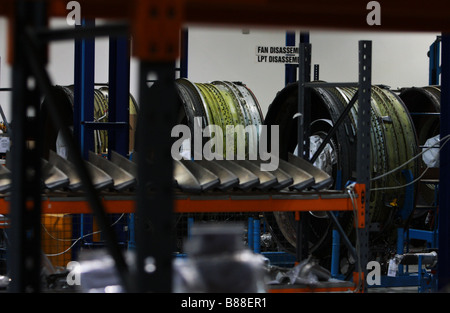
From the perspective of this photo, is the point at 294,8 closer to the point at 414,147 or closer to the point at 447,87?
the point at 447,87

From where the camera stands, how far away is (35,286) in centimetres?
192

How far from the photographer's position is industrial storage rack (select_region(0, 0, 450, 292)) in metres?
1.53

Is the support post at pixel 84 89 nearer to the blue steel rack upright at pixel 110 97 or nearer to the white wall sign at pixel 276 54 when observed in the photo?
the blue steel rack upright at pixel 110 97

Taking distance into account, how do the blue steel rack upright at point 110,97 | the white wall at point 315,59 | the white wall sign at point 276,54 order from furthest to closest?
the white wall at point 315,59
the white wall sign at point 276,54
the blue steel rack upright at point 110,97

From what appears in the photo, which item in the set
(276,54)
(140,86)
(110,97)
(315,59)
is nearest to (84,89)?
(110,97)

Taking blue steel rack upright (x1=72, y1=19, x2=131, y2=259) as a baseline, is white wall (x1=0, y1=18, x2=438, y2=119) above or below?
above

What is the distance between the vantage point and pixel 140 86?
1.53 m

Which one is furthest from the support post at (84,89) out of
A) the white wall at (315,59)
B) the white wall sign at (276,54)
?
the white wall at (315,59)

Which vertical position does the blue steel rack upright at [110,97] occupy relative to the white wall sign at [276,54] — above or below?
below

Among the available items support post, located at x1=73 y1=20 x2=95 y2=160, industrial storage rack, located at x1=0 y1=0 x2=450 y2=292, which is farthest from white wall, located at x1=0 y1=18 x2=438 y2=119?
industrial storage rack, located at x1=0 y1=0 x2=450 y2=292

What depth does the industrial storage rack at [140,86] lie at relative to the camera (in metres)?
1.53

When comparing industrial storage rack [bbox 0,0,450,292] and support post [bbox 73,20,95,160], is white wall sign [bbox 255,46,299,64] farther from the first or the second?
industrial storage rack [bbox 0,0,450,292]

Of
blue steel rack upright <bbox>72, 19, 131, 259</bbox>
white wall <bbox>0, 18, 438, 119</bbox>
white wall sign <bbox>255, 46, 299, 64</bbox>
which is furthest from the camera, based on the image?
white wall <bbox>0, 18, 438, 119</bbox>
